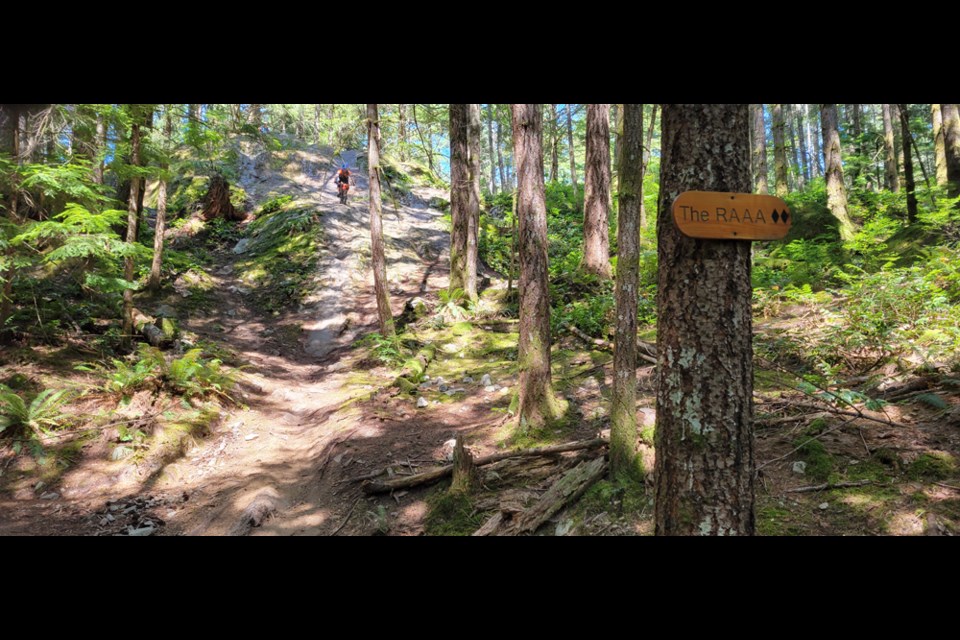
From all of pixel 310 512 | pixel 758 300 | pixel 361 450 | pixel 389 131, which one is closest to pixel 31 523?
pixel 310 512

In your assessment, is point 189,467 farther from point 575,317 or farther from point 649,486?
point 575,317

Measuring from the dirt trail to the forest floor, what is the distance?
40 mm

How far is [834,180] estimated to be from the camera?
13750 mm

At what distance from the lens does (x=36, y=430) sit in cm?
699

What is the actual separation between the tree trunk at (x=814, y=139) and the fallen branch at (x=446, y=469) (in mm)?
42449

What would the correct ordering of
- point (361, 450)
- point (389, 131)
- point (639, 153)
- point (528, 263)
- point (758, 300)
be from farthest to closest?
point (389, 131), point (758, 300), point (361, 450), point (528, 263), point (639, 153)

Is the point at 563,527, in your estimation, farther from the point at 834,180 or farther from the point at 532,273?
the point at 834,180

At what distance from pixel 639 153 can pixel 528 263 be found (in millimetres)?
2369

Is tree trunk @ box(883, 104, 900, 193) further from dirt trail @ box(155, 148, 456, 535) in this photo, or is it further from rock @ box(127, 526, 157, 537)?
rock @ box(127, 526, 157, 537)

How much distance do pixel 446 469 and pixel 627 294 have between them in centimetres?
307

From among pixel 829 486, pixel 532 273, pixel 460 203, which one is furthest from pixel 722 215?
pixel 460 203

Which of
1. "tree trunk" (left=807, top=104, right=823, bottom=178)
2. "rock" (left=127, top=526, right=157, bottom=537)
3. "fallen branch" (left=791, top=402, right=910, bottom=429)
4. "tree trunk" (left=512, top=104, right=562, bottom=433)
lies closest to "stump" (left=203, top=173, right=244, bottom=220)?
"rock" (left=127, top=526, right=157, bottom=537)

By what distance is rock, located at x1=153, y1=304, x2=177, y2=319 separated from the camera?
13.3 metres
